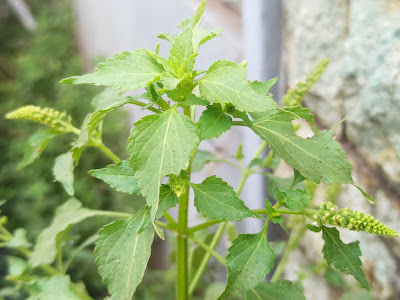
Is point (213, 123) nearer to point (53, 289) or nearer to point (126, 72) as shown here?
point (126, 72)

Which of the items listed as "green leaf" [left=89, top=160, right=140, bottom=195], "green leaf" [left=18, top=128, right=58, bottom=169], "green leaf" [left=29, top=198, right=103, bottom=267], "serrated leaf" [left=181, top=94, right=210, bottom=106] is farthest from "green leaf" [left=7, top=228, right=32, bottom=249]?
"serrated leaf" [left=181, top=94, right=210, bottom=106]

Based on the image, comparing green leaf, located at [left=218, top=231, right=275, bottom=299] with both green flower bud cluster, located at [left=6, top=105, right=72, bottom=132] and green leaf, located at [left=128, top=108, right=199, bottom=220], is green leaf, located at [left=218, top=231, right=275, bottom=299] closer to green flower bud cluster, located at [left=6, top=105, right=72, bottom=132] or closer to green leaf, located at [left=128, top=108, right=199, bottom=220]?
green leaf, located at [left=128, top=108, right=199, bottom=220]

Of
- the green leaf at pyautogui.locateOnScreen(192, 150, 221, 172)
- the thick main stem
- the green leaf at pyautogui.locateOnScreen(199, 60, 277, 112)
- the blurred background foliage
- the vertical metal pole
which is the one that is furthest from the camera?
the blurred background foliage

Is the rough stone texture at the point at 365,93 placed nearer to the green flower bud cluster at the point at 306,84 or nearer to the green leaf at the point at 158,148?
the green flower bud cluster at the point at 306,84

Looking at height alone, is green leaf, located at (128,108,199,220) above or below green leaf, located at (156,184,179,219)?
above

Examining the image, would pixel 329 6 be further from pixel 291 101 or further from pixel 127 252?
pixel 127 252

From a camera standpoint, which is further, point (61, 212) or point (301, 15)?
point (301, 15)

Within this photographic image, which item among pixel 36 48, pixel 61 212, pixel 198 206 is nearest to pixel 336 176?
pixel 198 206
